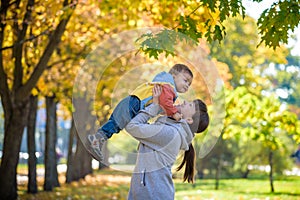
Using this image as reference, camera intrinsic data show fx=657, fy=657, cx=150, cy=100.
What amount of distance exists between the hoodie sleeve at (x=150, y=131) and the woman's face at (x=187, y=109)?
21 centimetres

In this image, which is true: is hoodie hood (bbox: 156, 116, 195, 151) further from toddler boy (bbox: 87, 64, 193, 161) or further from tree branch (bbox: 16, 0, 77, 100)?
tree branch (bbox: 16, 0, 77, 100)

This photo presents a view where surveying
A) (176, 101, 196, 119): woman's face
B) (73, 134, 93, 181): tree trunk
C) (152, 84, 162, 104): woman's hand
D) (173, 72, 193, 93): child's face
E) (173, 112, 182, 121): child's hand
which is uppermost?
(173, 72, 193, 93): child's face

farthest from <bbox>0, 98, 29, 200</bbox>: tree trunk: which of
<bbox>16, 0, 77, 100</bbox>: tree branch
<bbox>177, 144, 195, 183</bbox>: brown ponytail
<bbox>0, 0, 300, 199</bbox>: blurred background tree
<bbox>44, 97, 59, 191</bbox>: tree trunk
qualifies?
<bbox>177, 144, 195, 183</bbox>: brown ponytail

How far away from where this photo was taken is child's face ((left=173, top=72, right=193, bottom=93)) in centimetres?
575

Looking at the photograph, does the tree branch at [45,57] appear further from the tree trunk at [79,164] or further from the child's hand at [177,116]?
the tree trunk at [79,164]

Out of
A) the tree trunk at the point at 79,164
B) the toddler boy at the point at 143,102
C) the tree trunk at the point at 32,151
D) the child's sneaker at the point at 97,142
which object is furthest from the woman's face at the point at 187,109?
the tree trunk at the point at 79,164

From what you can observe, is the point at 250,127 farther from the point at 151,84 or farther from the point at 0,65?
the point at 151,84

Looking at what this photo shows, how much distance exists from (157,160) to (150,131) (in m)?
0.31

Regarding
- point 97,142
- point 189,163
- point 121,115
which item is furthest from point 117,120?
point 189,163

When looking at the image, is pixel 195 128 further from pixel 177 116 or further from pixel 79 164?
pixel 79 164

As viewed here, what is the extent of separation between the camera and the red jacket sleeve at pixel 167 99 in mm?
5547

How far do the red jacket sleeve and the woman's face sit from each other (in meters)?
0.21

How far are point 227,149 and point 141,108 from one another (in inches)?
924

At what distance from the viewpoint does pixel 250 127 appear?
56.5 feet
